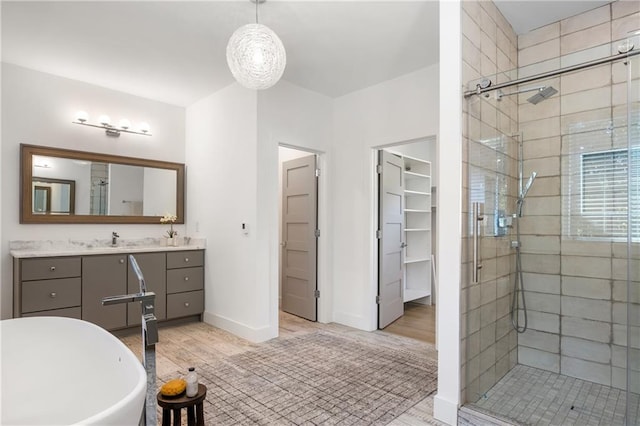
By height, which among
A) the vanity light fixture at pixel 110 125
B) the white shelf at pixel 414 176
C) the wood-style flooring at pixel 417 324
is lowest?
the wood-style flooring at pixel 417 324

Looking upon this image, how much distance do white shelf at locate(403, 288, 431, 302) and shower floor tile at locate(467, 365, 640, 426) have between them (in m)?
2.17

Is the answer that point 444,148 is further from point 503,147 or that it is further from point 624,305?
point 624,305

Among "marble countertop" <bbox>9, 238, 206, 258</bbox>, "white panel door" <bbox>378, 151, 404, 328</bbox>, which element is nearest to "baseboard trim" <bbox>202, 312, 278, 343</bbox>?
"marble countertop" <bbox>9, 238, 206, 258</bbox>

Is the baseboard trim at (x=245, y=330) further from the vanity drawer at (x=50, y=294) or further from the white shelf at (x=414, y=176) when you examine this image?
the white shelf at (x=414, y=176)

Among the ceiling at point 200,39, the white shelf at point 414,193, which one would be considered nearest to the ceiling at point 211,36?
the ceiling at point 200,39

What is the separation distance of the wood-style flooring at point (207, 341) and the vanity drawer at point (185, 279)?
436 millimetres

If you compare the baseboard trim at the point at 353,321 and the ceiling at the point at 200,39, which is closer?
the ceiling at the point at 200,39

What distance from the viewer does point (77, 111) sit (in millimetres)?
3750

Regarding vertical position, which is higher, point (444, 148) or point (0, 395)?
point (444, 148)

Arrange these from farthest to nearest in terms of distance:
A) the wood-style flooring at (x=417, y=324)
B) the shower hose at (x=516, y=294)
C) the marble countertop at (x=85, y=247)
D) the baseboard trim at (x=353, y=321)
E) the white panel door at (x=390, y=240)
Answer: the white panel door at (x=390, y=240) < the baseboard trim at (x=353, y=321) < the wood-style flooring at (x=417, y=324) < the marble countertop at (x=85, y=247) < the shower hose at (x=516, y=294)

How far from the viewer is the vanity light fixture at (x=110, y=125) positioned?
3.74 meters

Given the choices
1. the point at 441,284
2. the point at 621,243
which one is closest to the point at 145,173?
the point at 441,284

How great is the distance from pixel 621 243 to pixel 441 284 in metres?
1.33

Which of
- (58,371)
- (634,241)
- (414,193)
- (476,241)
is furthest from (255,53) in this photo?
(414,193)
